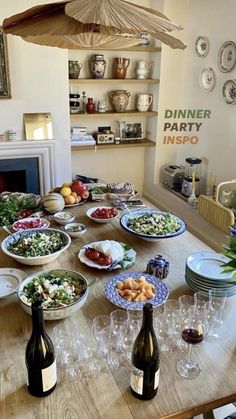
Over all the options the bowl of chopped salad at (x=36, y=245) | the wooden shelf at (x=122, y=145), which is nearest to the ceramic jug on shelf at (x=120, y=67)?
the wooden shelf at (x=122, y=145)

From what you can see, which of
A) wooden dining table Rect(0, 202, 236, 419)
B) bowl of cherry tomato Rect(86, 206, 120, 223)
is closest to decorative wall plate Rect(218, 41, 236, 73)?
bowl of cherry tomato Rect(86, 206, 120, 223)

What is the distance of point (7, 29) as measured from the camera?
1.48 metres

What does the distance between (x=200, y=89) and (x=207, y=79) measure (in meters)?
0.16

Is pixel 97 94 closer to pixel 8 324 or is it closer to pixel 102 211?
pixel 102 211

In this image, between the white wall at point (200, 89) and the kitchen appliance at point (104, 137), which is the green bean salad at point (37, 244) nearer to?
the white wall at point (200, 89)

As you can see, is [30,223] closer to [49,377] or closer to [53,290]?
[53,290]

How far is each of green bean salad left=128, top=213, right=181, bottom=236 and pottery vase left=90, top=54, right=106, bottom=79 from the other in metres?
2.27

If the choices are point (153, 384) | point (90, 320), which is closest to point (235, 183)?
point (90, 320)

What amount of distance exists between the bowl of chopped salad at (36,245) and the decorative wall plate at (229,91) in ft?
7.39

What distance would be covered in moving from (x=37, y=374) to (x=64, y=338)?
0.62 ft

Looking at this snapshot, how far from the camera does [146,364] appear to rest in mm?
963

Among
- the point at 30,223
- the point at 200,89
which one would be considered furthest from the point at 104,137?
the point at 30,223

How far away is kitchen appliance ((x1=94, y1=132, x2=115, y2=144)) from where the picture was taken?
402 centimetres

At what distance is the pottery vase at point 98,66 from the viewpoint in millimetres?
3709
